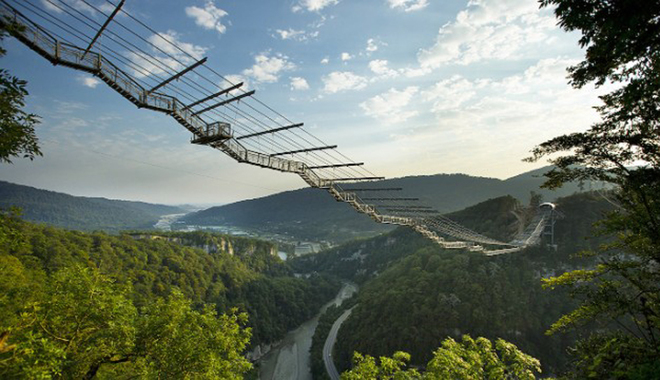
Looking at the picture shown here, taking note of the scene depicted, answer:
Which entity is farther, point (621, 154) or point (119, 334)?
point (119, 334)

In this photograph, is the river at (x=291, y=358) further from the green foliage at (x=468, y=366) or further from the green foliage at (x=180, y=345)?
the green foliage at (x=468, y=366)

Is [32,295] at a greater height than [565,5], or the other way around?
[565,5]

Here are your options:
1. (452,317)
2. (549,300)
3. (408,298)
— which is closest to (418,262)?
(408,298)

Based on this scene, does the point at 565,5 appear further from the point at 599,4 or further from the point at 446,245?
the point at 446,245

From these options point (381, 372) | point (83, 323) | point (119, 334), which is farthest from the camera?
point (381, 372)

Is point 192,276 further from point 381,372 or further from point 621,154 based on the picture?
point 621,154

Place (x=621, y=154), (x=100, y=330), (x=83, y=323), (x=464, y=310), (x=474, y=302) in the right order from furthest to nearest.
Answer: (x=474, y=302), (x=464, y=310), (x=100, y=330), (x=83, y=323), (x=621, y=154)

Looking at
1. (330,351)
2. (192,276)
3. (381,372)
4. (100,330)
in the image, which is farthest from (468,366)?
(192,276)
